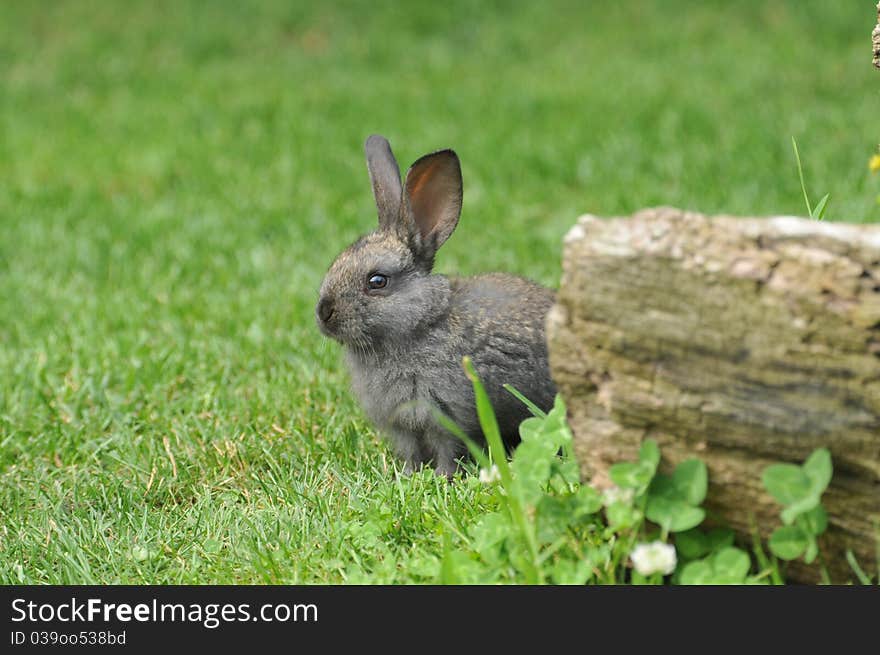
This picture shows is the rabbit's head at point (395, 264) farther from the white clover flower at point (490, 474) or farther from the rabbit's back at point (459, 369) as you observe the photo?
the white clover flower at point (490, 474)

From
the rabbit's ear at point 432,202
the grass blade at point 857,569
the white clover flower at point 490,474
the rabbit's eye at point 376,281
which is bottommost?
the grass blade at point 857,569

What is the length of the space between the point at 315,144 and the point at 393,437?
580cm

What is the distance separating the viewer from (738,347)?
8.91ft

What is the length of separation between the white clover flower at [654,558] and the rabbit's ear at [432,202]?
2074 mm

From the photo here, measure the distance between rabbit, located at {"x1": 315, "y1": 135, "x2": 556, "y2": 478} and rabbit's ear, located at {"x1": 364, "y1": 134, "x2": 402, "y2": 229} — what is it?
73mm

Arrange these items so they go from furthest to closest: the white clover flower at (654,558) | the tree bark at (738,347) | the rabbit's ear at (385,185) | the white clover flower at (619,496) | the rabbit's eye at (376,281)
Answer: the rabbit's ear at (385,185), the rabbit's eye at (376,281), the white clover flower at (619,496), the white clover flower at (654,558), the tree bark at (738,347)

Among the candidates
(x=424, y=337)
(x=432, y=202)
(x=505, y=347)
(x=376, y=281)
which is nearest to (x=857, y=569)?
(x=505, y=347)

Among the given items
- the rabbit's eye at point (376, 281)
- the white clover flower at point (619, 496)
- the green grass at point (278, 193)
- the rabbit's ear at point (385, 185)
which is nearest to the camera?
the white clover flower at point (619, 496)

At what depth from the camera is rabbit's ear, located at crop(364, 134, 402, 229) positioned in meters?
4.65

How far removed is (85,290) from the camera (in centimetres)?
710

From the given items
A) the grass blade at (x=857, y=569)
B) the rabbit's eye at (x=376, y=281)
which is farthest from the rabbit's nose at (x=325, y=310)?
the grass blade at (x=857, y=569)

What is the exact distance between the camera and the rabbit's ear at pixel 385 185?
15.3 feet

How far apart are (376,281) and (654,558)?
1992 mm

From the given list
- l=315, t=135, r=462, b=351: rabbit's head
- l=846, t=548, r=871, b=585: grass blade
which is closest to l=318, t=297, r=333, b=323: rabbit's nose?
l=315, t=135, r=462, b=351: rabbit's head
